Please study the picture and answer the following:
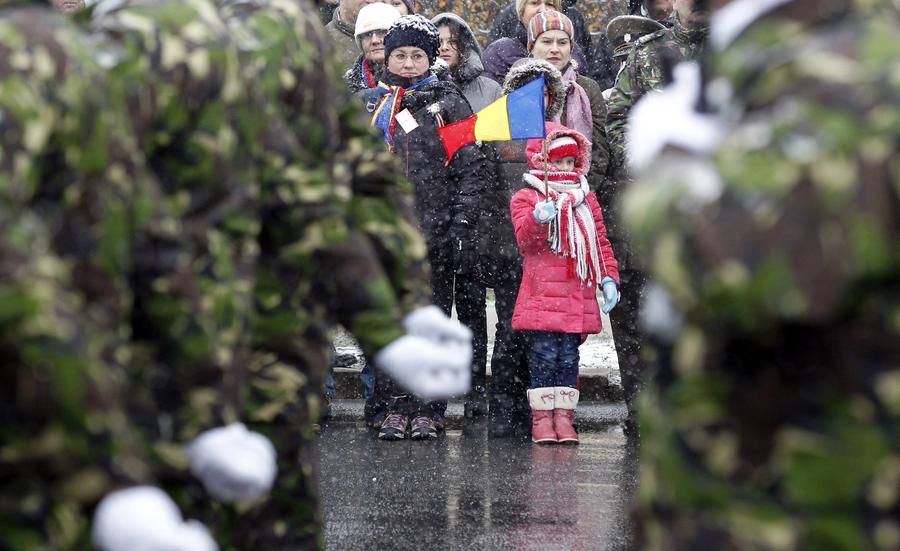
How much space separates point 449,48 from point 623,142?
5.16 ft

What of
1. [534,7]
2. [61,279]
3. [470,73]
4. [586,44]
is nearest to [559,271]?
[470,73]

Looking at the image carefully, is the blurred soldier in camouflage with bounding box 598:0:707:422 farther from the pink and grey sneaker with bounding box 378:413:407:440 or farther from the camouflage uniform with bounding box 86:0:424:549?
the camouflage uniform with bounding box 86:0:424:549

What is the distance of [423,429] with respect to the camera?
8055mm

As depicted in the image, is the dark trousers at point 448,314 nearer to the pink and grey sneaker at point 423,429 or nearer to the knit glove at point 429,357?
the pink and grey sneaker at point 423,429

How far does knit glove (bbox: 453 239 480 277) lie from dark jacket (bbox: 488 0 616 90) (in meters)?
2.17

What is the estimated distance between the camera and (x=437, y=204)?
323 inches

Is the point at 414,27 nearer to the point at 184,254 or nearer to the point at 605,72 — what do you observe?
the point at 605,72

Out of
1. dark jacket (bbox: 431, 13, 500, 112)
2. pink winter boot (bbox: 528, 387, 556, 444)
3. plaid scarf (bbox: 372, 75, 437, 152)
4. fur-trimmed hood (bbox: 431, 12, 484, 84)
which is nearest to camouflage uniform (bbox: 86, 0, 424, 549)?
pink winter boot (bbox: 528, 387, 556, 444)

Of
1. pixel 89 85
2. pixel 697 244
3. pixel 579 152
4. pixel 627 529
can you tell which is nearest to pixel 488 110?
pixel 579 152

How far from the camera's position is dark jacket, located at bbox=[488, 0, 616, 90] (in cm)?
1015

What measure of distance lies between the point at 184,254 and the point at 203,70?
16.9 inches

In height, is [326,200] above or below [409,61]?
below

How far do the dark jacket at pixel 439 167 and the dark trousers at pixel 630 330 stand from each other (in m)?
0.90

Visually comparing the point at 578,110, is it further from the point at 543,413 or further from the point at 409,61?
the point at 543,413
